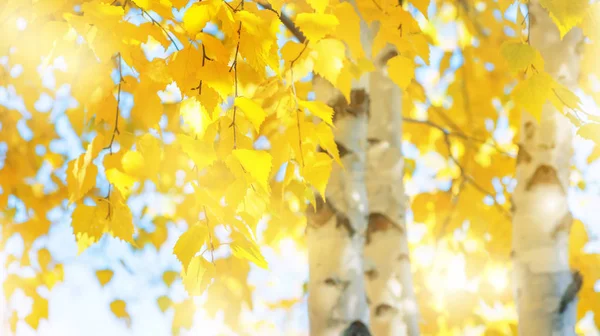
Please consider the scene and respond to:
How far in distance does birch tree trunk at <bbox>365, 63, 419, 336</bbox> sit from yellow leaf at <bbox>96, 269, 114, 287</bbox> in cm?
170

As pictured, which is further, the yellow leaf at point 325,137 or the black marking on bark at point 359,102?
the black marking on bark at point 359,102

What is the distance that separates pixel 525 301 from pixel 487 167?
4.48 ft

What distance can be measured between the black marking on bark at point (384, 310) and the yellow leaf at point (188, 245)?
952 millimetres

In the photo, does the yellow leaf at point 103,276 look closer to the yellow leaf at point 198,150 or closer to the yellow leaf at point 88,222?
the yellow leaf at point 88,222

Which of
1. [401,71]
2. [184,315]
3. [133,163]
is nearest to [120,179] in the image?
[133,163]

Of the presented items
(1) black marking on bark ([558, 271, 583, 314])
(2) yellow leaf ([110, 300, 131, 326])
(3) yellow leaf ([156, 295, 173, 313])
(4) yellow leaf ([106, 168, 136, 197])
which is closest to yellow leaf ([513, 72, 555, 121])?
(1) black marking on bark ([558, 271, 583, 314])

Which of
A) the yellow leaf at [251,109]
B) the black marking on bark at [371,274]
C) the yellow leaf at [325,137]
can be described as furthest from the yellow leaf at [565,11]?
the black marking on bark at [371,274]

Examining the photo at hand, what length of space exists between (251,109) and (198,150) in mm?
125

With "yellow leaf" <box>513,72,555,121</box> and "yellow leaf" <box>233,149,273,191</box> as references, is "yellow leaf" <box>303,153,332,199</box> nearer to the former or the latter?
"yellow leaf" <box>233,149,273,191</box>

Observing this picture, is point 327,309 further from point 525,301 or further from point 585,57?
point 585,57

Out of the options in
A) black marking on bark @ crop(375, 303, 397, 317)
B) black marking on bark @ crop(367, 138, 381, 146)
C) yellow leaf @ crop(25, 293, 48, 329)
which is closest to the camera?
black marking on bark @ crop(375, 303, 397, 317)

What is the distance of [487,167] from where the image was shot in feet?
9.77

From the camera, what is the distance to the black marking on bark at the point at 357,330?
149 centimetres

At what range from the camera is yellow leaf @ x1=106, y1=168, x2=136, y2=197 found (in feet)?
4.25
